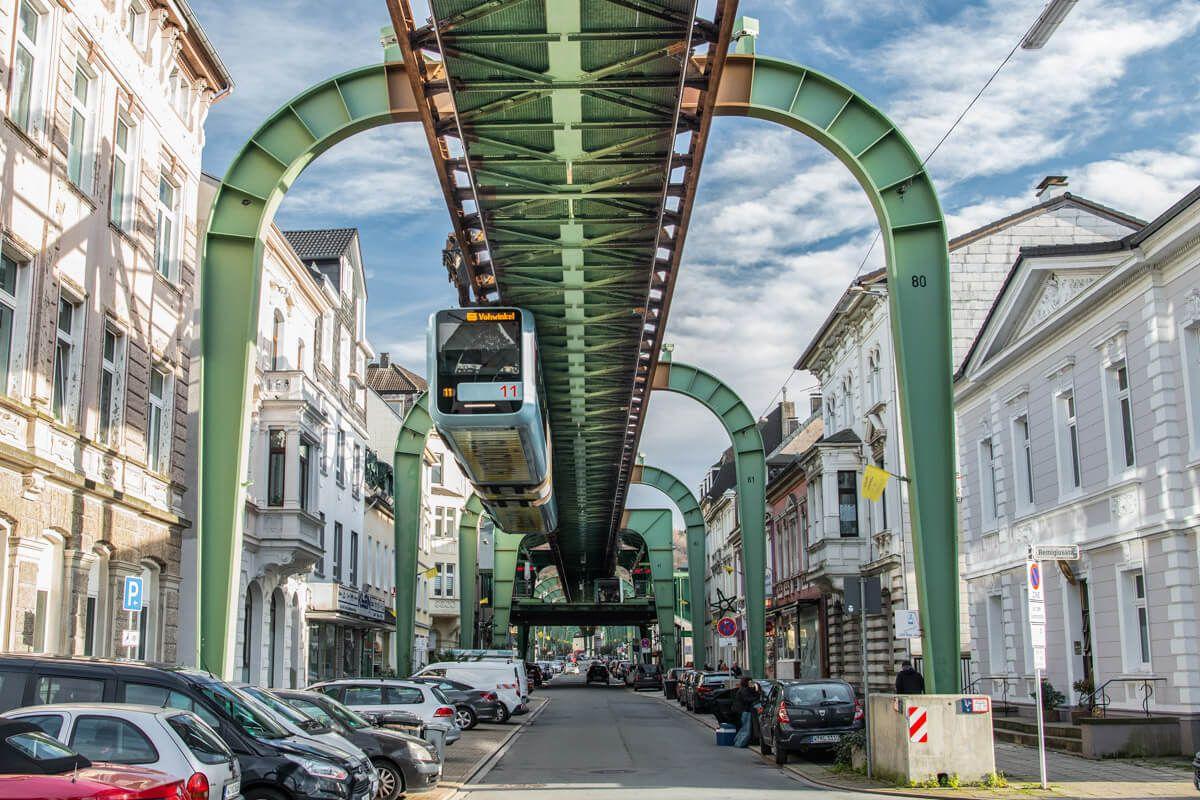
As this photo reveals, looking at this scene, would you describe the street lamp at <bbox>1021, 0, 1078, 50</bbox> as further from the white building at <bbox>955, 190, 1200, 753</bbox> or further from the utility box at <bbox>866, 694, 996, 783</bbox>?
the utility box at <bbox>866, 694, 996, 783</bbox>

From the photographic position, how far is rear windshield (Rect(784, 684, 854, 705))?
2197cm

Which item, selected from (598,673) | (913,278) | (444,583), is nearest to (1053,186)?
(913,278)

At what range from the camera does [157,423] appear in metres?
25.1

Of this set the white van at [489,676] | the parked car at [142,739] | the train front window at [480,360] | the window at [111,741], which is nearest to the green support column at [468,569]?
the white van at [489,676]

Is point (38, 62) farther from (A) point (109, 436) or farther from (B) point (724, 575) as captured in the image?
(B) point (724, 575)

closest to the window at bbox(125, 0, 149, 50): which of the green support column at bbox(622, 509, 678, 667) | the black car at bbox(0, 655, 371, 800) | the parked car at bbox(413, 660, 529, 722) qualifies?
the black car at bbox(0, 655, 371, 800)

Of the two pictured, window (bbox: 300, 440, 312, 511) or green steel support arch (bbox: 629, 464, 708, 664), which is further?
green steel support arch (bbox: 629, 464, 708, 664)

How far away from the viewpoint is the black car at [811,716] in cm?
2136

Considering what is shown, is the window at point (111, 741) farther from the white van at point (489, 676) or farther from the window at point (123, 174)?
the white van at point (489, 676)

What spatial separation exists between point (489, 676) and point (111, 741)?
26.4 meters

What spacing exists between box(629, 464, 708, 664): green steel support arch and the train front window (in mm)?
26357

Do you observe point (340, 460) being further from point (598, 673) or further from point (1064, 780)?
point (598, 673)

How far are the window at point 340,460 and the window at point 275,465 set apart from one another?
867 centimetres

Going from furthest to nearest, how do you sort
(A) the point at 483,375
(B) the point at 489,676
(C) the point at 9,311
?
(B) the point at 489,676, (A) the point at 483,375, (C) the point at 9,311
